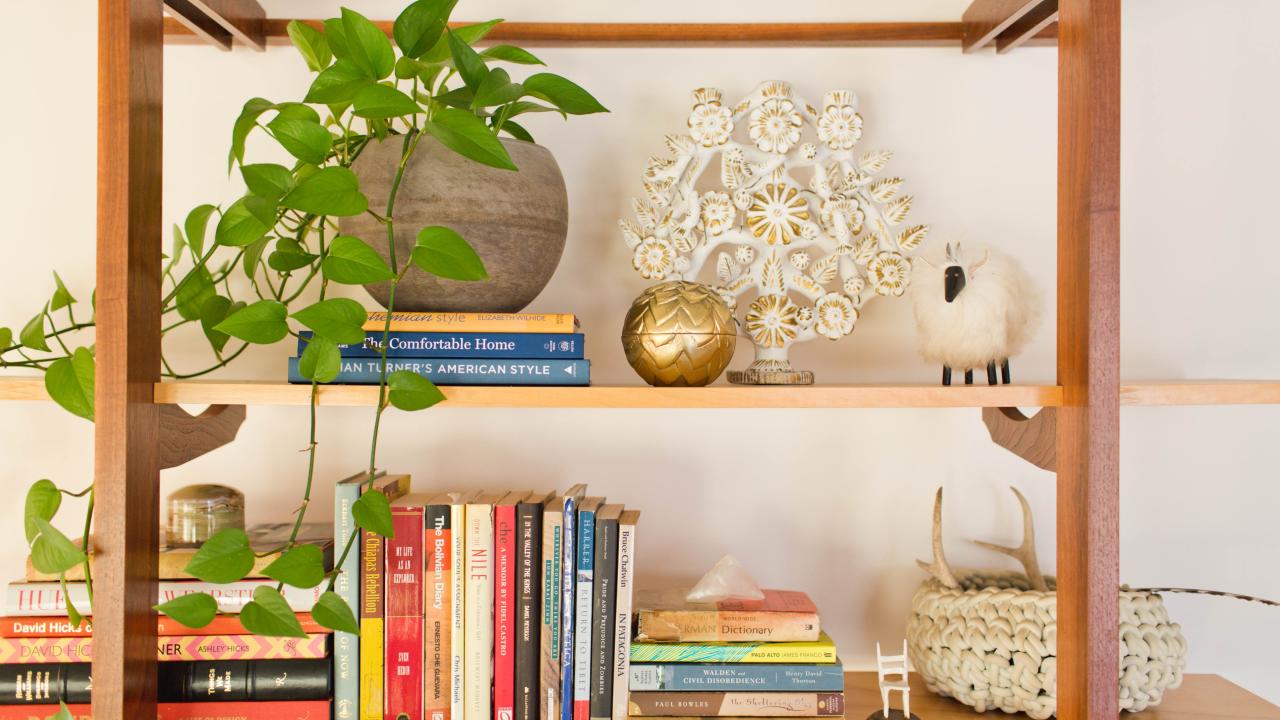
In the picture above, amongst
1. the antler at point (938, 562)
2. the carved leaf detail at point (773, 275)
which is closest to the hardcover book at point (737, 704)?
the antler at point (938, 562)

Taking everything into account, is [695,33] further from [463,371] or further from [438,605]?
[438,605]

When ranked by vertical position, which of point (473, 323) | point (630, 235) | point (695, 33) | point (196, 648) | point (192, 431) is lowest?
point (196, 648)

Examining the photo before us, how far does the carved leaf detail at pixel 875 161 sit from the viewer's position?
1016mm

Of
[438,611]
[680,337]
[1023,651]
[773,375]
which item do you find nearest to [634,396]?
[680,337]

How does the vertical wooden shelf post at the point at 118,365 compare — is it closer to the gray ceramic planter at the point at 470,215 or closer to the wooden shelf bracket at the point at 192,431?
the wooden shelf bracket at the point at 192,431

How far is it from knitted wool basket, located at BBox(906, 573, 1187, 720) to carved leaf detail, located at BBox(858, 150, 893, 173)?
48 cm

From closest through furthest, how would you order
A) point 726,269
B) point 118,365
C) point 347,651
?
point 118,365 → point 347,651 → point 726,269

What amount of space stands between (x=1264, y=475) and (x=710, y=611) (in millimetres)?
764

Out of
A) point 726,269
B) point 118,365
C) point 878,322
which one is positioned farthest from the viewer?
Result: point 878,322

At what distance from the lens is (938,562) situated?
1.06 m

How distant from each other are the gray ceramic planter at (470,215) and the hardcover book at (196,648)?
35cm

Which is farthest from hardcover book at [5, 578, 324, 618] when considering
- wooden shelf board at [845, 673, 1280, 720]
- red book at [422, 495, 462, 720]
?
wooden shelf board at [845, 673, 1280, 720]

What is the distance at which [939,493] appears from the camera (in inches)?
42.0

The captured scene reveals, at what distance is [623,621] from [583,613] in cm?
4
